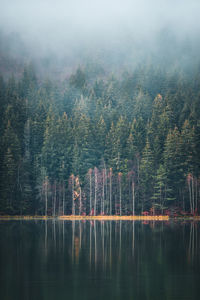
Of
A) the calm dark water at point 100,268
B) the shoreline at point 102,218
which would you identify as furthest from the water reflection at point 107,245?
the shoreline at point 102,218

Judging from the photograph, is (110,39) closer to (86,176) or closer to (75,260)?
(86,176)

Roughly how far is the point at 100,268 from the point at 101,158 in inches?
2681

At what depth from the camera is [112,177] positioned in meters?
89.3

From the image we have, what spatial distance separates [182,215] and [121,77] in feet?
A: 249

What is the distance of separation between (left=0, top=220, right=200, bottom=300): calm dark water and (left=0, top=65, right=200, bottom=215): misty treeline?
41.9 meters

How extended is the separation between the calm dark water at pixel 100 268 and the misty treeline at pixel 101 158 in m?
41.9

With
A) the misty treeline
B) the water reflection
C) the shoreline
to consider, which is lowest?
the shoreline

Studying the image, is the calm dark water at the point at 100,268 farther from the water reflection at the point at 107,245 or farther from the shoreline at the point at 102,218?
the shoreline at the point at 102,218

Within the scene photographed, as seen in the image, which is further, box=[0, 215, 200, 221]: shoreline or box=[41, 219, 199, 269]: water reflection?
box=[0, 215, 200, 221]: shoreline

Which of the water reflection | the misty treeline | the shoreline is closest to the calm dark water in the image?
the water reflection

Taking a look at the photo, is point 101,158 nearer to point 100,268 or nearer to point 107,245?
point 107,245

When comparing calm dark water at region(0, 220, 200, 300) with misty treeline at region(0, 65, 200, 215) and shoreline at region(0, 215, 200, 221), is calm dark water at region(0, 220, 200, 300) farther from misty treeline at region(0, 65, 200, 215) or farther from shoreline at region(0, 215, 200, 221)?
misty treeline at region(0, 65, 200, 215)

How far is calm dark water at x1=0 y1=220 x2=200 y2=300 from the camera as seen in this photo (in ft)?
73.9

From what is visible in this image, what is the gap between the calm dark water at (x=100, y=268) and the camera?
2253 centimetres
